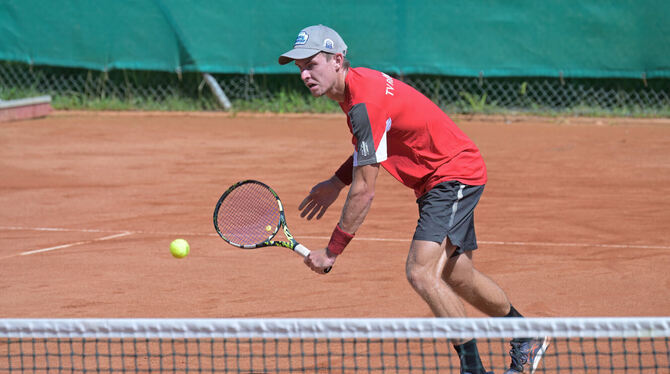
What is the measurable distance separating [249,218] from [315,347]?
0.75 meters

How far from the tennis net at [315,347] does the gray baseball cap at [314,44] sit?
114 centimetres

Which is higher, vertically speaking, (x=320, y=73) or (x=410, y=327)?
(x=320, y=73)

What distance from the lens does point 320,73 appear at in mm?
3711

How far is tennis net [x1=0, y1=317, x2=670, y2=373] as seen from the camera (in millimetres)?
2881

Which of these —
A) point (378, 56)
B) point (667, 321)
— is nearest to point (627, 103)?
point (378, 56)

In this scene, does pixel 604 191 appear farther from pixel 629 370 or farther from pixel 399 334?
pixel 399 334

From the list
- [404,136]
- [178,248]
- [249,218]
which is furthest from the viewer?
[178,248]

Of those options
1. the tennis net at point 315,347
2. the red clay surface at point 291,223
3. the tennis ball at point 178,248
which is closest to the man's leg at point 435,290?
the tennis net at point 315,347

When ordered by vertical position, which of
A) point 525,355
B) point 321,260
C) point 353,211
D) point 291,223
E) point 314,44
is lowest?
point 291,223

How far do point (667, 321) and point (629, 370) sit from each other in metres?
1.20

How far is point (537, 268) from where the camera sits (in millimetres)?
5609

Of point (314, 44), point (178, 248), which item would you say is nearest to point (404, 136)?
point (314, 44)

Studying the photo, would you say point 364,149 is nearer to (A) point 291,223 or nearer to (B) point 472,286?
(B) point 472,286

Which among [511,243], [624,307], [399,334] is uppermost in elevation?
[399,334]
